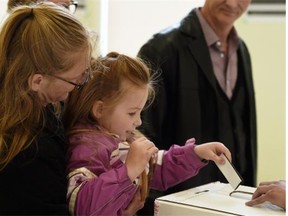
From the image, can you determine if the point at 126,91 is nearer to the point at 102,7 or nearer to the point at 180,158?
the point at 180,158

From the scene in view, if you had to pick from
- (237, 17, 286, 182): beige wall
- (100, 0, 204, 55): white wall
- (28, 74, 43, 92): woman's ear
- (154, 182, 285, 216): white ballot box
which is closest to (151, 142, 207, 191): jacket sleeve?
(154, 182, 285, 216): white ballot box

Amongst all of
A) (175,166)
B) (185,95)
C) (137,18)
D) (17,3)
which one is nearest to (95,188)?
(175,166)

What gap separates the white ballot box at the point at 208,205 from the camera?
1.24 m

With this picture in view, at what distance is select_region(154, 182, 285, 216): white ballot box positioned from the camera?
1237mm

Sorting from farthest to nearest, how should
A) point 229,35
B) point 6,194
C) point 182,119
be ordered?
1. point 229,35
2. point 182,119
3. point 6,194

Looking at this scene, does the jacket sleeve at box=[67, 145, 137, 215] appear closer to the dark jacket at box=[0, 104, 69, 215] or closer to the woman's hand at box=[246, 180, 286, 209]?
the dark jacket at box=[0, 104, 69, 215]

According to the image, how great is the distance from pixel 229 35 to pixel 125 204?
119 cm

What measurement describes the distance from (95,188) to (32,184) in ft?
0.47

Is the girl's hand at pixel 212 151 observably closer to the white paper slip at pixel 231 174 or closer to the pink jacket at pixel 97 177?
the white paper slip at pixel 231 174

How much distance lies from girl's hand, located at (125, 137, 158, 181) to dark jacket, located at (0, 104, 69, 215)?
173 millimetres

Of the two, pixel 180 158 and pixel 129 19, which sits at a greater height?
pixel 129 19

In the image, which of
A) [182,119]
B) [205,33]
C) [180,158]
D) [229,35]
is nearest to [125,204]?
[180,158]

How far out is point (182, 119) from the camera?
202cm

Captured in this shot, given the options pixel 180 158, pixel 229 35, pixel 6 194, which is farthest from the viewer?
pixel 229 35
